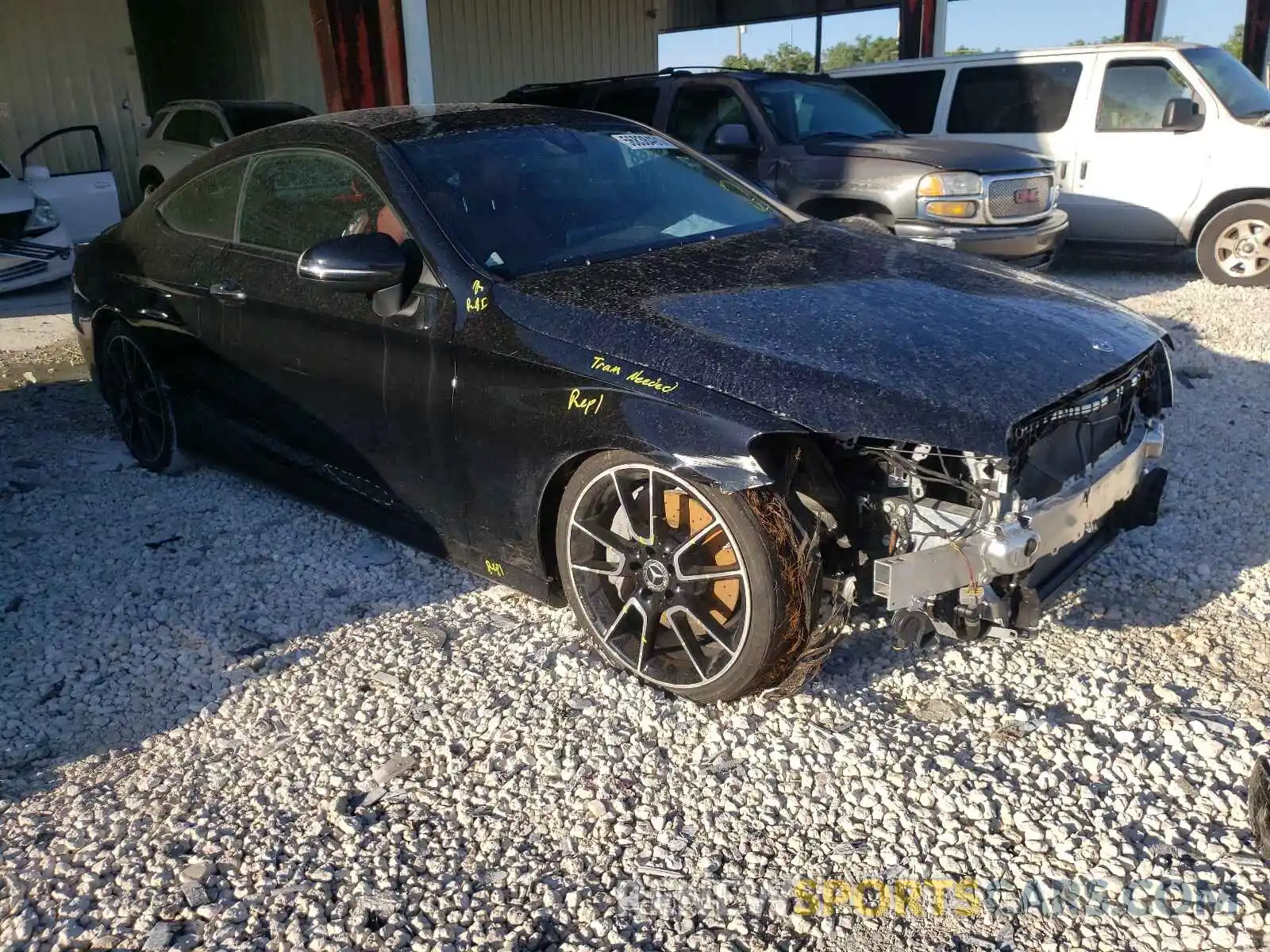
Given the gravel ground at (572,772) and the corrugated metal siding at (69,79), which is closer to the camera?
the gravel ground at (572,772)

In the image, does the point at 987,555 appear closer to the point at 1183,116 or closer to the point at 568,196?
the point at 568,196

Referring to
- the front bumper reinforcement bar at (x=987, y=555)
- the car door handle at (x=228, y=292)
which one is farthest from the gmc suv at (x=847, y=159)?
the front bumper reinforcement bar at (x=987, y=555)

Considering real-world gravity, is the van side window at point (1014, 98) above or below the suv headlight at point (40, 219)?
above

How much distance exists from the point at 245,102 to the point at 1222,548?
37.2 ft

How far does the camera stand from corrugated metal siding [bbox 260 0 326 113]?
15.7 metres

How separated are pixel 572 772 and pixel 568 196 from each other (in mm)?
2073

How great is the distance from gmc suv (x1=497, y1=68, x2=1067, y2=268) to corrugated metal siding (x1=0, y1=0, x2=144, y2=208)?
28.9 ft

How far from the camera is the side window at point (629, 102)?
27.9ft

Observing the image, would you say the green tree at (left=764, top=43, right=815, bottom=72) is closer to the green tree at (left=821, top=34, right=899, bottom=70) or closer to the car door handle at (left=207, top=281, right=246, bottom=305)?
the green tree at (left=821, top=34, right=899, bottom=70)

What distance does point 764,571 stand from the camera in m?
2.92

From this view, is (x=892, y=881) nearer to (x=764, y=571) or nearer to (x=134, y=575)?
(x=764, y=571)

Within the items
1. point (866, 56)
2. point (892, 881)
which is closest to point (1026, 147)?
point (892, 881)

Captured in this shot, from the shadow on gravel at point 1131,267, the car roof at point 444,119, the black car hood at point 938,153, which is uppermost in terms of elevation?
the car roof at point 444,119

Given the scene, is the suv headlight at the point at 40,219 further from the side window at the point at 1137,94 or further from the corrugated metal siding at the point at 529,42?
the side window at the point at 1137,94
